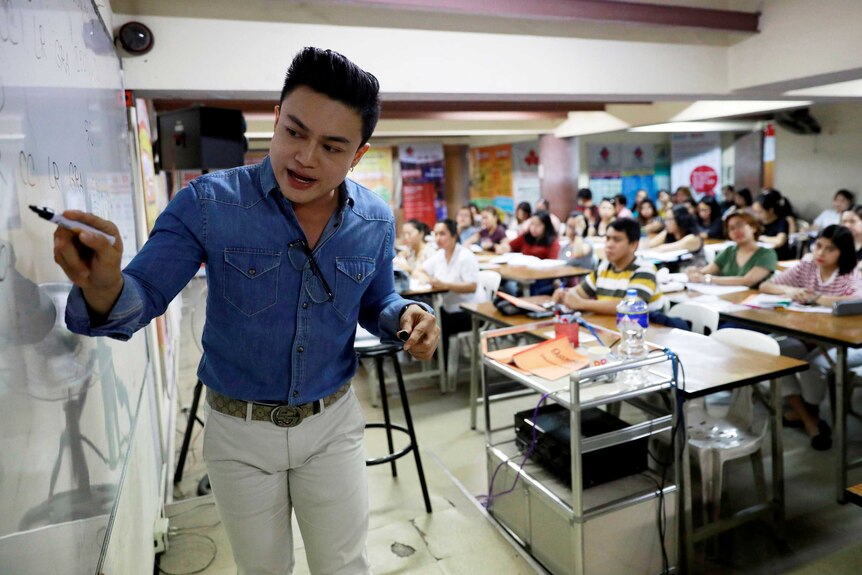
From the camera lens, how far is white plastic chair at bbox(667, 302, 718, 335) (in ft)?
10.5

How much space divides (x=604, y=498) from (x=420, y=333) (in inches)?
54.8

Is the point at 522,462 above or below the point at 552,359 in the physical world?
below

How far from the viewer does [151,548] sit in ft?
7.08

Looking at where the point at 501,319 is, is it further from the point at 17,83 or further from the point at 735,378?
the point at 17,83

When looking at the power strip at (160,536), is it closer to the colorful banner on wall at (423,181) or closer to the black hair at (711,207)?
the black hair at (711,207)

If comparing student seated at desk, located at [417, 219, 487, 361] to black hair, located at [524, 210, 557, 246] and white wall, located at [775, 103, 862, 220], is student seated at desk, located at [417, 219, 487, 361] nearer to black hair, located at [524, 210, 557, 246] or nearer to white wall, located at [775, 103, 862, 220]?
black hair, located at [524, 210, 557, 246]

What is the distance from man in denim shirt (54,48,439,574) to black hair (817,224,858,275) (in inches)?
128

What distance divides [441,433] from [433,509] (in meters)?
0.93

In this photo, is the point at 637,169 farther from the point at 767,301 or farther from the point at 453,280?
the point at 767,301

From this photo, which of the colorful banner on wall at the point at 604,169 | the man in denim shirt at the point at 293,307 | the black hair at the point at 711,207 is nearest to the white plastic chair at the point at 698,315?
the man in denim shirt at the point at 293,307

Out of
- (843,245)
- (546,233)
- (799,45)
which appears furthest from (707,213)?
(843,245)

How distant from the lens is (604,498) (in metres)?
2.16

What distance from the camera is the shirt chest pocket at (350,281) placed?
3.96ft

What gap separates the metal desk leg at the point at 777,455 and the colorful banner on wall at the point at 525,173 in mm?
10088
